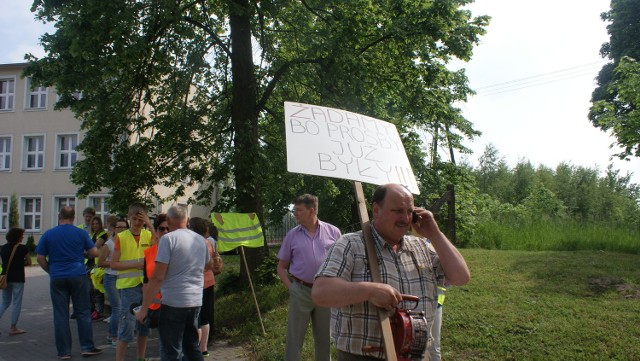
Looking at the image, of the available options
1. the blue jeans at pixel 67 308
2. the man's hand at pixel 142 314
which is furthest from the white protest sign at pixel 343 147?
the blue jeans at pixel 67 308

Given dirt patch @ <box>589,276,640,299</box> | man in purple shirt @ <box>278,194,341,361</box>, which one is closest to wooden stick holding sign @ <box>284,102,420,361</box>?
man in purple shirt @ <box>278,194,341,361</box>

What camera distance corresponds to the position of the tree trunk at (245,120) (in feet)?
36.8

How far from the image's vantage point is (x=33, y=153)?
33094mm

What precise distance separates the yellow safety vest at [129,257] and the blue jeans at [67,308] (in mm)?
994

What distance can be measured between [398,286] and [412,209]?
1.42 feet

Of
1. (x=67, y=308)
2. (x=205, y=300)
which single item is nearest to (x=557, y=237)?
(x=205, y=300)

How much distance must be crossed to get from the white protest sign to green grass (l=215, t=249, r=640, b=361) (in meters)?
4.09

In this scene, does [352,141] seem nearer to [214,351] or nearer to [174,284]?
[174,284]

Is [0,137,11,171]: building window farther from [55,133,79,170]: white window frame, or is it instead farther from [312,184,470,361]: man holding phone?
[312,184,470,361]: man holding phone

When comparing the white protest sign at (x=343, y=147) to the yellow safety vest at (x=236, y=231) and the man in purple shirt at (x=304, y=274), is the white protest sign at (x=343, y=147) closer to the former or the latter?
the man in purple shirt at (x=304, y=274)

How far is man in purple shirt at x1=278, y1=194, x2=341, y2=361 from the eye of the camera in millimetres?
5723

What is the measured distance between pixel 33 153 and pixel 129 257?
99.4ft

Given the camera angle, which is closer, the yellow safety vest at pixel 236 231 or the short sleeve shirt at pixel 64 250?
the short sleeve shirt at pixel 64 250

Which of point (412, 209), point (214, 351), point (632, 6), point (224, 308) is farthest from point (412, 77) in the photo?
point (632, 6)
